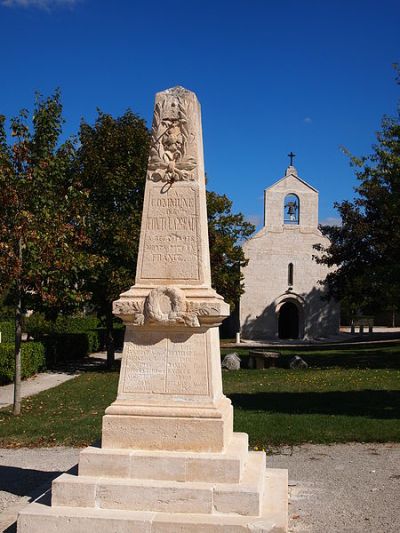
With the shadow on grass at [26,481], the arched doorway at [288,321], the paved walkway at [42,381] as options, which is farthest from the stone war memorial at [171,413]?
the arched doorway at [288,321]

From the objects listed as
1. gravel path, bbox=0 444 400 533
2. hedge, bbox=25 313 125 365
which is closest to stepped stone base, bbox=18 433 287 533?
gravel path, bbox=0 444 400 533

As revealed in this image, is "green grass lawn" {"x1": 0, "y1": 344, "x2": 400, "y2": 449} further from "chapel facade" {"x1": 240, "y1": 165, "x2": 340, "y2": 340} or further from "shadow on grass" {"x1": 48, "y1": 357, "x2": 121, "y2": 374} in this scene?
"chapel facade" {"x1": 240, "y1": 165, "x2": 340, "y2": 340}

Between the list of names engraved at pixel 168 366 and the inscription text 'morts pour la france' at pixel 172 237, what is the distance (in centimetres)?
68

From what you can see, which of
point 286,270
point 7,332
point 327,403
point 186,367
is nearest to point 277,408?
point 327,403

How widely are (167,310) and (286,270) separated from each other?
32.7m

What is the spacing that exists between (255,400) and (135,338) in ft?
25.2

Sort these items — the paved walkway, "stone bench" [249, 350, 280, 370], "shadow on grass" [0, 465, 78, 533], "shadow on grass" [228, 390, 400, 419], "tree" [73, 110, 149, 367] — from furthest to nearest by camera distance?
1. "stone bench" [249, 350, 280, 370]
2. "tree" [73, 110, 149, 367]
3. the paved walkway
4. "shadow on grass" [228, 390, 400, 419]
5. "shadow on grass" [0, 465, 78, 533]

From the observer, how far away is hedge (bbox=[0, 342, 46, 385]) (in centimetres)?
1759

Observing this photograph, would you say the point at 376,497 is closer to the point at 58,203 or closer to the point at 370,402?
the point at 370,402

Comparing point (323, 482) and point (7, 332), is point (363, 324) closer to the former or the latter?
point (7, 332)

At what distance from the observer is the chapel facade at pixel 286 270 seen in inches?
1479

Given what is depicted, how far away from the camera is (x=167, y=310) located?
6.00 m

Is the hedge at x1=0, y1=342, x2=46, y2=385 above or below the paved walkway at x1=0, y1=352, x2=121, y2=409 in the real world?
above

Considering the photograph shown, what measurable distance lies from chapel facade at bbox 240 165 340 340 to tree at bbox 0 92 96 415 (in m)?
25.0
